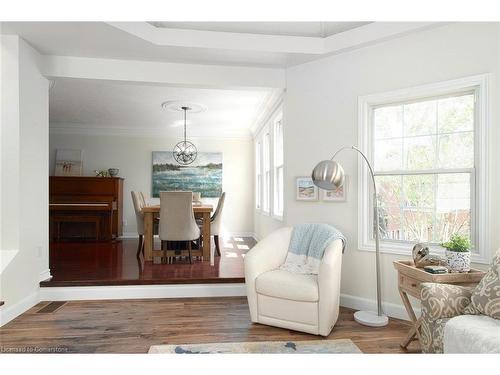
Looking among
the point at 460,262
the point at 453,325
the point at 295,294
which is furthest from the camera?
the point at 295,294

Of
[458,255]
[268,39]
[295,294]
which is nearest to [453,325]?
[458,255]

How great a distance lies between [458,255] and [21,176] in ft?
12.6

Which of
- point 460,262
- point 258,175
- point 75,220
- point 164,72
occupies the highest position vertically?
point 164,72

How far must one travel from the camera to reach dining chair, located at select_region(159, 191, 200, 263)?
4566mm

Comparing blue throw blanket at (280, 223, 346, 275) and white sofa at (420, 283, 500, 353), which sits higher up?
blue throw blanket at (280, 223, 346, 275)

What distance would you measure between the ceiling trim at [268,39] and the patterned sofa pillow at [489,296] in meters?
2.20

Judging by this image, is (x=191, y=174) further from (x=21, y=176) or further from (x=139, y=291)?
(x=21, y=176)

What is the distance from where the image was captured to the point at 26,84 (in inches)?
130

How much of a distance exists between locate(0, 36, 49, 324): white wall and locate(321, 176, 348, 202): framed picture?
302cm

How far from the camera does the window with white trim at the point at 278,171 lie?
526 centimetres

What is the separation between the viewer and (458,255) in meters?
2.42

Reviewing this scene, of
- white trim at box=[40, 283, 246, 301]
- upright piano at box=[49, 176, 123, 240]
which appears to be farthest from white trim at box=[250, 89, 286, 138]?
upright piano at box=[49, 176, 123, 240]

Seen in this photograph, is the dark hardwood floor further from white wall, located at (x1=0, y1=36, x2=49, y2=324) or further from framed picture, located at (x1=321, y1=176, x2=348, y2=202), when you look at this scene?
framed picture, located at (x1=321, y1=176, x2=348, y2=202)

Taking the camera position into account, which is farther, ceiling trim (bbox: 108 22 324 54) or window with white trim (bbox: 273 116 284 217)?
window with white trim (bbox: 273 116 284 217)
